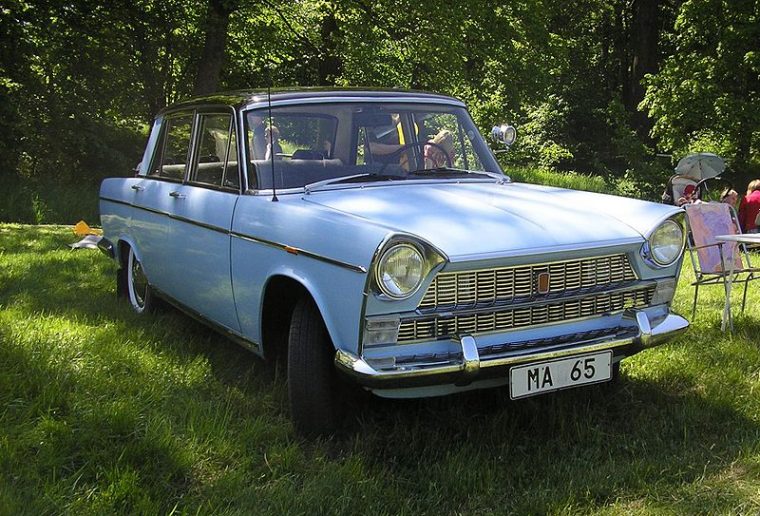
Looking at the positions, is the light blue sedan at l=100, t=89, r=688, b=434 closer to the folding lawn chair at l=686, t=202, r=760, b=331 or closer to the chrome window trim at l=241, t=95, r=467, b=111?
the chrome window trim at l=241, t=95, r=467, b=111

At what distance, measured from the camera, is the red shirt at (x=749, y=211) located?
359 inches

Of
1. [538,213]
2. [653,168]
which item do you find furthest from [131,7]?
[538,213]

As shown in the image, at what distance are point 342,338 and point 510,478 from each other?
2.93ft

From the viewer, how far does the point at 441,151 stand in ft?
15.1

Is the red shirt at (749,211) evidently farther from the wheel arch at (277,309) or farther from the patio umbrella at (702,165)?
the wheel arch at (277,309)

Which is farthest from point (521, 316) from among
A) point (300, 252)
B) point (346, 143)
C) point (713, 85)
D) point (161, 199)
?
point (713, 85)

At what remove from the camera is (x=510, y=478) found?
317 cm

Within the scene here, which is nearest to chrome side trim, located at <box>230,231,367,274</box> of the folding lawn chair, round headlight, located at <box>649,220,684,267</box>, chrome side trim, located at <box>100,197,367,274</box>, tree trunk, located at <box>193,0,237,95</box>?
chrome side trim, located at <box>100,197,367,274</box>

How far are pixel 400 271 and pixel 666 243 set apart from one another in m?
1.40

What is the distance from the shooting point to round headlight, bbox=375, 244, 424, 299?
2.99 m

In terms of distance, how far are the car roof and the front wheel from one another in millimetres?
1448

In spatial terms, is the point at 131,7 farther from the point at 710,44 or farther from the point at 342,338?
the point at 342,338

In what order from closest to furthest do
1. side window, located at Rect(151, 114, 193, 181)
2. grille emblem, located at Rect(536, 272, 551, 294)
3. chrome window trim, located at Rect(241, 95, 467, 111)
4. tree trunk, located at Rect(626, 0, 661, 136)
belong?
grille emblem, located at Rect(536, 272, 551, 294)
chrome window trim, located at Rect(241, 95, 467, 111)
side window, located at Rect(151, 114, 193, 181)
tree trunk, located at Rect(626, 0, 661, 136)

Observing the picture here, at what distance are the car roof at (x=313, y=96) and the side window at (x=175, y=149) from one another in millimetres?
310
